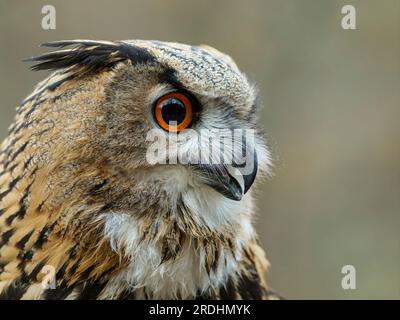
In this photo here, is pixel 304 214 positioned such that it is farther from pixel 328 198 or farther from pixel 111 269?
pixel 111 269

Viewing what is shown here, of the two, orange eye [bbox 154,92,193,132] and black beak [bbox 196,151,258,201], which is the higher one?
orange eye [bbox 154,92,193,132]

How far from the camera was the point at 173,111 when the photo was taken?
2.17 meters

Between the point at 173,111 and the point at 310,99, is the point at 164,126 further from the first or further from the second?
the point at 310,99

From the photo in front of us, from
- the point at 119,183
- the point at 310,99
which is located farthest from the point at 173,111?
the point at 310,99

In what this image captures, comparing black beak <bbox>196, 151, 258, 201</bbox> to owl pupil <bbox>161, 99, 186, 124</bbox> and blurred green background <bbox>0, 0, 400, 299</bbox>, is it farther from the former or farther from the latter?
blurred green background <bbox>0, 0, 400, 299</bbox>

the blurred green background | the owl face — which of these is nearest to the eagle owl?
the owl face

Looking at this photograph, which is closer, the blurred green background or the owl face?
the owl face

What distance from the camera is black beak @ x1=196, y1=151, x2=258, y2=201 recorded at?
86.6 inches

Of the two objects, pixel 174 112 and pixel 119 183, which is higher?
pixel 174 112

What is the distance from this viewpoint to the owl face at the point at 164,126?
2.14m

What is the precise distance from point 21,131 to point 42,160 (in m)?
0.17

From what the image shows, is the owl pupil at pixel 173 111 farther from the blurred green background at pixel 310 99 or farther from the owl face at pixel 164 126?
the blurred green background at pixel 310 99

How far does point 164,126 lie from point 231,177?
270 mm

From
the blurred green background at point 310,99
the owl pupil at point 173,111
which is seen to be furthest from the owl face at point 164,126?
the blurred green background at point 310,99
